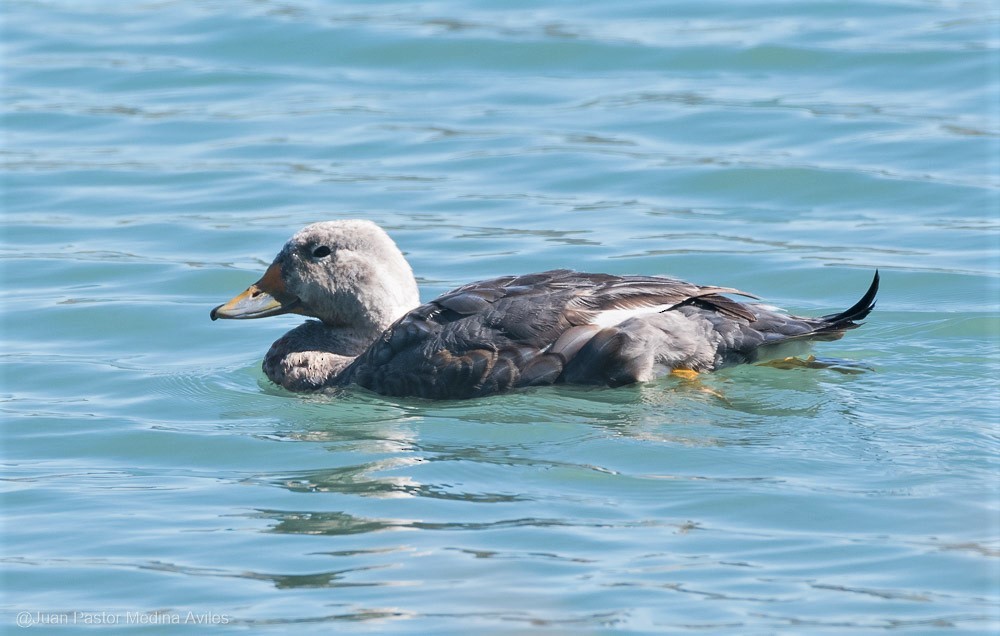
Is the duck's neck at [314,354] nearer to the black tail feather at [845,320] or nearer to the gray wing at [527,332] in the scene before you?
the gray wing at [527,332]

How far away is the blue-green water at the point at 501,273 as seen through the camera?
6094 mm

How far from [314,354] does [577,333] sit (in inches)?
63.7

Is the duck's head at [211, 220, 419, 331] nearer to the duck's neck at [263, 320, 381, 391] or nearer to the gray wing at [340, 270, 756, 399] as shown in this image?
the duck's neck at [263, 320, 381, 391]

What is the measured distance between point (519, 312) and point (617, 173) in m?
5.08

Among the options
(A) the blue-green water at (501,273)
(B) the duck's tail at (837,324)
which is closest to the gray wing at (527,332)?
(A) the blue-green water at (501,273)

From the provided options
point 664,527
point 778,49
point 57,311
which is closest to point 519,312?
point 664,527

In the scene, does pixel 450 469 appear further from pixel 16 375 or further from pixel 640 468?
pixel 16 375

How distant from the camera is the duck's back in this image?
26.3ft

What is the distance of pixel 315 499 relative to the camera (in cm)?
701

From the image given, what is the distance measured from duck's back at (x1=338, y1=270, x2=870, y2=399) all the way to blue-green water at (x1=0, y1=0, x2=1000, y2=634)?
6.1 inches

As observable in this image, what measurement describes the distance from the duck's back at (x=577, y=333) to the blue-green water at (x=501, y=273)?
6.1 inches

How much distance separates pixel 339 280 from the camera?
879 centimetres

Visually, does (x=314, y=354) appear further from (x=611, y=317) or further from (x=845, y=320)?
(x=845, y=320)

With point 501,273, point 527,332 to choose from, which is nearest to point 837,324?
point 527,332
